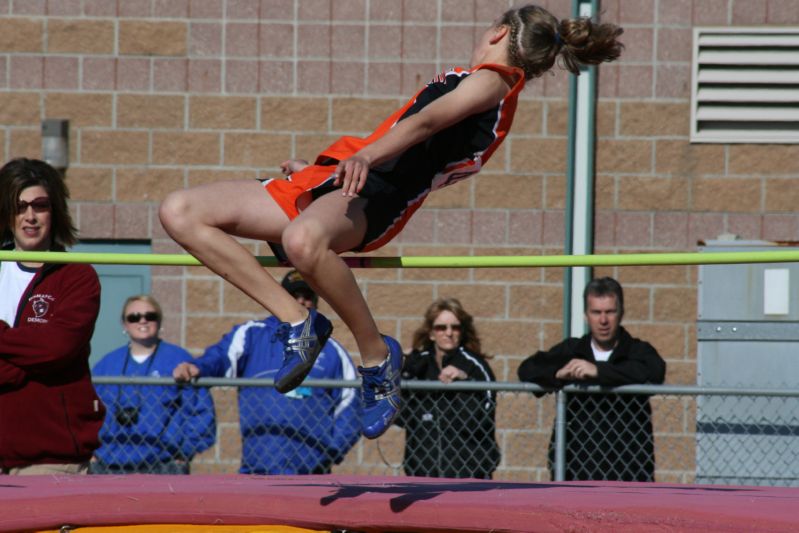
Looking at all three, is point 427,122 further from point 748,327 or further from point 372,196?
point 748,327

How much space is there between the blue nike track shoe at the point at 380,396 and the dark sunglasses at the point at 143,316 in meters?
Result: 2.54

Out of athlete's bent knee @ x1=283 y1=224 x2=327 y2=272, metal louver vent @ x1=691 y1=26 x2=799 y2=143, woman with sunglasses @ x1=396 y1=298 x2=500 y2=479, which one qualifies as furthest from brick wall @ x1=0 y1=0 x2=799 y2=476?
athlete's bent knee @ x1=283 y1=224 x2=327 y2=272

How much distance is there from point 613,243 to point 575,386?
2.07 m

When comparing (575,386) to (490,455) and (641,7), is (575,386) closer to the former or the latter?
(490,455)

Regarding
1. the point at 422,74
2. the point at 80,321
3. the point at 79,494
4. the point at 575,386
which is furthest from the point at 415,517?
the point at 422,74

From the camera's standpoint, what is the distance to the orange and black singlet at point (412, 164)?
4.66 meters

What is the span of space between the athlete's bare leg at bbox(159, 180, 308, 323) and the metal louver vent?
4277mm

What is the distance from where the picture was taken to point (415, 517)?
457 centimetres

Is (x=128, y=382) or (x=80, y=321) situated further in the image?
(x=128, y=382)

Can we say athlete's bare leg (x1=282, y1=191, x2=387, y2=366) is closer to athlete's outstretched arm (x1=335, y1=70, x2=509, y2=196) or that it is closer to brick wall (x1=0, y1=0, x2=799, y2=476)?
athlete's outstretched arm (x1=335, y1=70, x2=509, y2=196)

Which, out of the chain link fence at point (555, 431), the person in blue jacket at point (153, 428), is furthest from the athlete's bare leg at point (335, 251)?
the person in blue jacket at point (153, 428)

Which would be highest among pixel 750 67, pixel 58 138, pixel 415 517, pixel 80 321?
pixel 750 67

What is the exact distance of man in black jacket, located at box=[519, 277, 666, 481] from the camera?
6.41 metres

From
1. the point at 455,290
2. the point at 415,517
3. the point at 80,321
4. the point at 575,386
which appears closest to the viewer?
the point at 415,517
